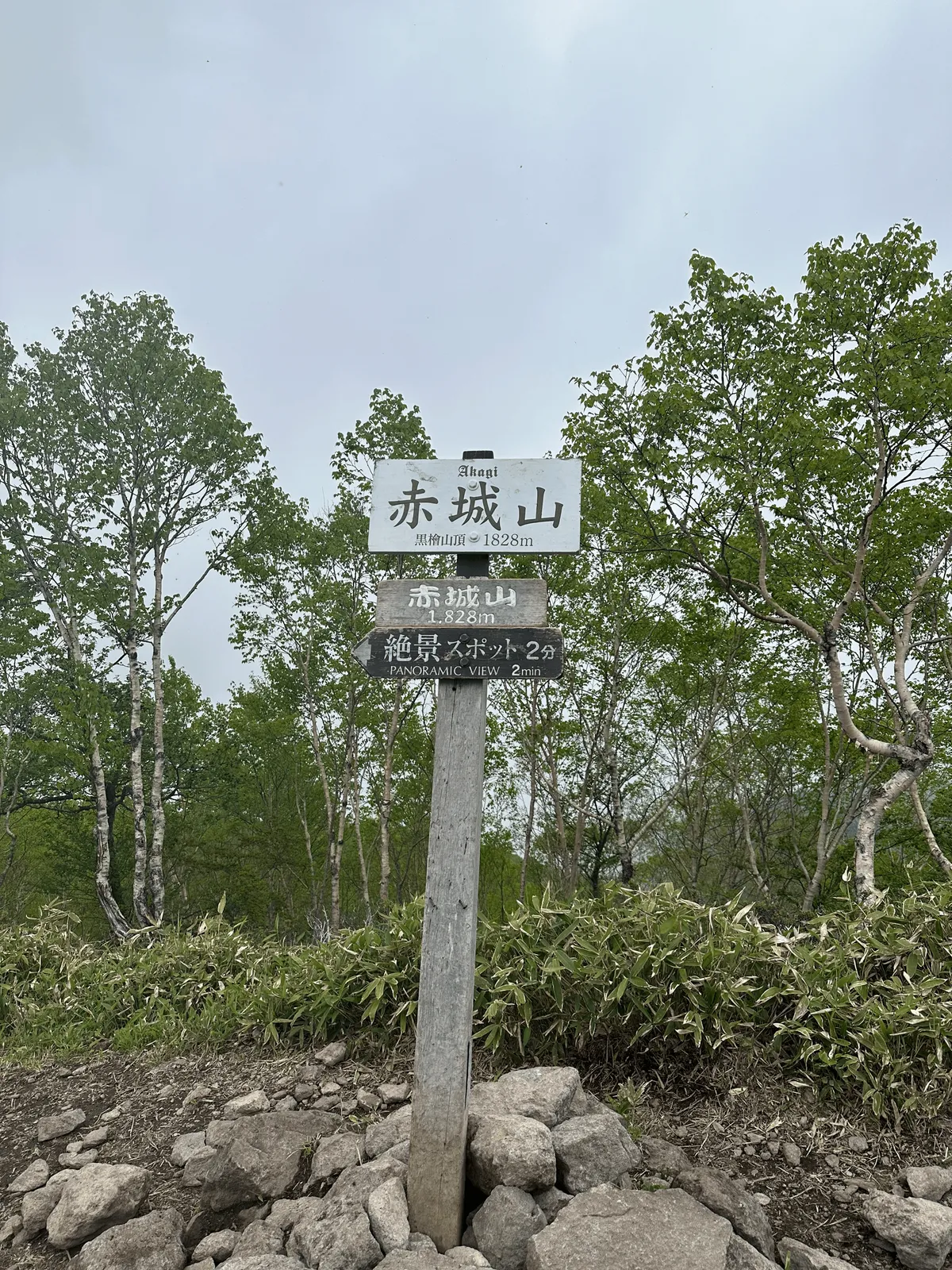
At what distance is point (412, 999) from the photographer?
14.5 ft

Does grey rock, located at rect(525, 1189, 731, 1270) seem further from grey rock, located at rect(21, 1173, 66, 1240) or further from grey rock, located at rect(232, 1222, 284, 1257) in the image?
grey rock, located at rect(21, 1173, 66, 1240)

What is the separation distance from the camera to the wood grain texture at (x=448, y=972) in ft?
9.78

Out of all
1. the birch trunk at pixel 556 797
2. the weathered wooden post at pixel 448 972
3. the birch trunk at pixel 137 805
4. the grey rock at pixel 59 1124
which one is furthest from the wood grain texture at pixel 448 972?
the birch trunk at pixel 137 805

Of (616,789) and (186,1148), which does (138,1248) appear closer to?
(186,1148)

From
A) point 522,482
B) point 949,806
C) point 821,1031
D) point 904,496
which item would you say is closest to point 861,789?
point 949,806

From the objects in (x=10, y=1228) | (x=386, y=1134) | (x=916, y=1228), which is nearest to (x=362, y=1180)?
(x=386, y=1134)

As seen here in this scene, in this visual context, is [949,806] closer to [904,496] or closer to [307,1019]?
[904,496]

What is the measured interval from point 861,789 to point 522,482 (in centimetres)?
1448

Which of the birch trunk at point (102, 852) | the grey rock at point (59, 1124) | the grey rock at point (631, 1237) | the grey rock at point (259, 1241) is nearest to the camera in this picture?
the grey rock at point (631, 1237)

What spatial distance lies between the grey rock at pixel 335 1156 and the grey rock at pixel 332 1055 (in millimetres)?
831

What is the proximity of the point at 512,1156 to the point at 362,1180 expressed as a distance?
595 millimetres

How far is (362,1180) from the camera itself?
3094mm

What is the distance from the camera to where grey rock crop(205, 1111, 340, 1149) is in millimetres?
3508

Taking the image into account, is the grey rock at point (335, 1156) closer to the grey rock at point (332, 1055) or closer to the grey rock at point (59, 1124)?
the grey rock at point (332, 1055)
